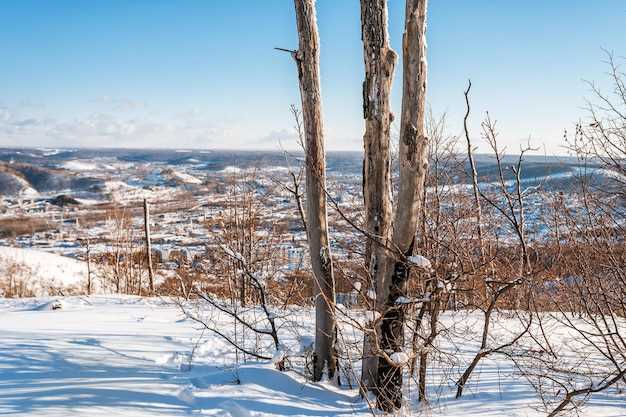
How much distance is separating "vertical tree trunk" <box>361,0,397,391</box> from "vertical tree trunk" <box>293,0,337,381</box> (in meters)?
0.44

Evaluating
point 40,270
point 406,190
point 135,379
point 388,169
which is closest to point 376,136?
point 388,169

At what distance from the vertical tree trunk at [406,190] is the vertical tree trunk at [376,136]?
0.13 meters

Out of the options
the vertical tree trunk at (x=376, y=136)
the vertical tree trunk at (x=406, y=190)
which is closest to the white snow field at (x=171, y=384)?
the vertical tree trunk at (x=406, y=190)

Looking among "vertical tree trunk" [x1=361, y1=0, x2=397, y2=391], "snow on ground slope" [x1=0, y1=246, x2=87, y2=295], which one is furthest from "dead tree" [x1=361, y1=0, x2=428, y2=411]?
"snow on ground slope" [x1=0, y1=246, x2=87, y2=295]

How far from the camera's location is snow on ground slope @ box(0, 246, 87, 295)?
17.8m

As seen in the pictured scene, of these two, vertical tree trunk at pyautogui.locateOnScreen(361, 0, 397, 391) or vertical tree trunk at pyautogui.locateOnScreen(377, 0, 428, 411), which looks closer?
vertical tree trunk at pyautogui.locateOnScreen(377, 0, 428, 411)

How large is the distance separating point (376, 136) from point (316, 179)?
0.69 m

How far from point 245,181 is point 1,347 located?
5476 mm

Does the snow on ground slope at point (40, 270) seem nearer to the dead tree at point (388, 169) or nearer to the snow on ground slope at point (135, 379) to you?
the snow on ground slope at point (135, 379)

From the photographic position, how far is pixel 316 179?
4.08 metres

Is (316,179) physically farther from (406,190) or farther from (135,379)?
(135,379)

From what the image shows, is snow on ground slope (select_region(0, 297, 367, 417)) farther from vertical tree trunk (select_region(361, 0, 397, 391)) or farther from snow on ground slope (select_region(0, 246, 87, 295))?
snow on ground slope (select_region(0, 246, 87, 295))

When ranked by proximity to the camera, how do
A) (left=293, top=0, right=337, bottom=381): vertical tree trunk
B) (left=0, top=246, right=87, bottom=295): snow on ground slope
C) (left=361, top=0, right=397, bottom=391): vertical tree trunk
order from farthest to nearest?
(left=0, top=246, right=87, bottom=295): snow on ground slope → (left=293, top=0, right=337, bottom=381): vertical tree trunk → (left=361, top=0, right=397, bottom=391): vertical tree trunk

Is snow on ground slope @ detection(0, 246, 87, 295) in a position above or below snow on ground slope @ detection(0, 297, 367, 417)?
below
